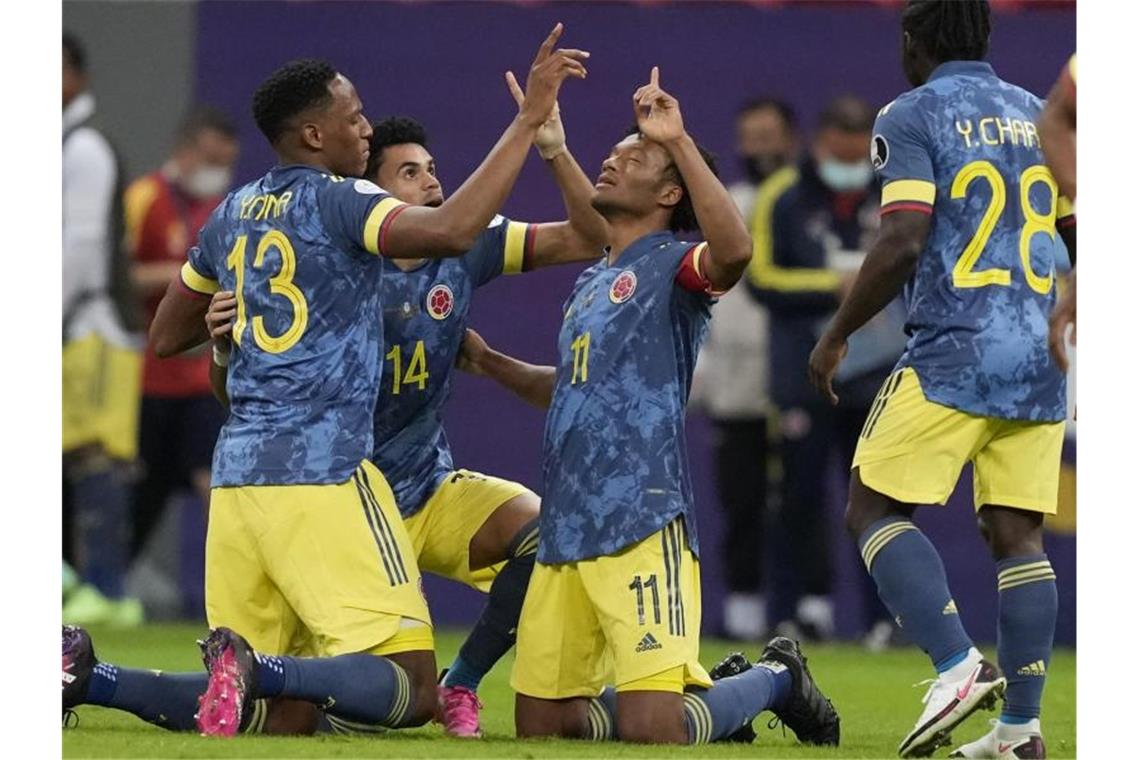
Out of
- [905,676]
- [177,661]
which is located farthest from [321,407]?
[905,676]

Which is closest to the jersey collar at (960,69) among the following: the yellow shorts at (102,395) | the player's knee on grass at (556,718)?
the player's knee on grass at (556,718)

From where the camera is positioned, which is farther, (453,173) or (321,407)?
(453,173)

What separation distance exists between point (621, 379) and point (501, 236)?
102cm

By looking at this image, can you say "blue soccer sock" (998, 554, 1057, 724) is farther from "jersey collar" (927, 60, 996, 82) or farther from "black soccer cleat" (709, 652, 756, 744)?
"jersey collar" (927, 60, 996, 82)

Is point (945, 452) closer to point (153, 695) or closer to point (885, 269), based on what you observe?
point (885, 269)

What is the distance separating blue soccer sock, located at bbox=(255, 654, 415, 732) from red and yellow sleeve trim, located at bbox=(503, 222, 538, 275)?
1.60m

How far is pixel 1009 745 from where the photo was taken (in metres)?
6.25

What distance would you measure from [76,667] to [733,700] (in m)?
1.92

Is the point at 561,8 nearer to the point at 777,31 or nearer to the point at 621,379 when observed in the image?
the point at 777,31

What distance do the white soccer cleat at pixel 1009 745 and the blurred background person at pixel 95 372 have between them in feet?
19.9

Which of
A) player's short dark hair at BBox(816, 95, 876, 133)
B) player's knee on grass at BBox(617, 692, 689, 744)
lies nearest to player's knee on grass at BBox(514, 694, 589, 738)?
player's knee on grass at BBox(617, 692, 689, 744)

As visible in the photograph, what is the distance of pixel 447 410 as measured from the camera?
11391 mm

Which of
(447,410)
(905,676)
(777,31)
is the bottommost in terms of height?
(905,676)

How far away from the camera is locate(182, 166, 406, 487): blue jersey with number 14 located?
20.6 feet
